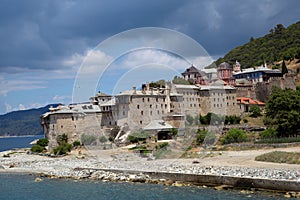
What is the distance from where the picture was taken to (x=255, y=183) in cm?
2411

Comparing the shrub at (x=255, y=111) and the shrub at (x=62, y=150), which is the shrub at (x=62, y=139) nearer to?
the shrub at (x=62, y=150)

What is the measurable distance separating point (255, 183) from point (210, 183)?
3358 millimetres

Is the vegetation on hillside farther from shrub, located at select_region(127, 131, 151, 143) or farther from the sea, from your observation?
shrub, located at select_region(127, 131, 151, 143)

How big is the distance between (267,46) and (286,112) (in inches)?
4021

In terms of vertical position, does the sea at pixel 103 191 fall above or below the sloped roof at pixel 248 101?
below

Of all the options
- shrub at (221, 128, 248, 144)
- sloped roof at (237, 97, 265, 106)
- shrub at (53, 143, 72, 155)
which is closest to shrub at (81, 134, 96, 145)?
shrub at (53, 143, 72, 155)

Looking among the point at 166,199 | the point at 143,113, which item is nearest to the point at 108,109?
the point at 143,113

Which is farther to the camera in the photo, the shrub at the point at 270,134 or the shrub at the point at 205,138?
the shrub at the point at 205,138

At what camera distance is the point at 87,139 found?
173ft

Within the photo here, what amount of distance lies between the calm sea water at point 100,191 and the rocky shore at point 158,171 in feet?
3.95

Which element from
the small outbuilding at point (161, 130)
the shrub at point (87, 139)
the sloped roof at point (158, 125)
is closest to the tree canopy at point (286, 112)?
the small outbuilding at point (161, 130)

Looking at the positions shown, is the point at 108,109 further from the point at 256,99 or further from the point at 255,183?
the point at 255,183

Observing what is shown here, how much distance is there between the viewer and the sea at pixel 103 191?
23.7 metres

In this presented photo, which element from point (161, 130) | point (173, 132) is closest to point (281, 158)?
point (173, 132)
